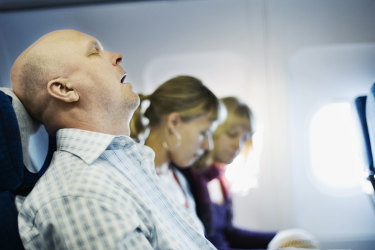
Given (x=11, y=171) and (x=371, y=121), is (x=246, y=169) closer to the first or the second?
A: (x=371, y=121)

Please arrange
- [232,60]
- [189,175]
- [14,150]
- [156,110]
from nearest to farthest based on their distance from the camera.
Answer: [14,150] → [156,110] → [189,175] → [232,60]

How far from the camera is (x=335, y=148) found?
2564 mm

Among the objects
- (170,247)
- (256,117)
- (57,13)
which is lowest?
(256,117)

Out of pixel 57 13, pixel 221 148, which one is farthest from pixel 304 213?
pixel 57 13

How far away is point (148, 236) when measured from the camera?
949mm

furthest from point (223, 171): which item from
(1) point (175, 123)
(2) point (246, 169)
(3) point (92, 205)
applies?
(3) point (92, 205)

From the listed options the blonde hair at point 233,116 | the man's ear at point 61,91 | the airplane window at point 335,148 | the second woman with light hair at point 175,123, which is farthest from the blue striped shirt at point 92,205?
the airplane window at point 335,148

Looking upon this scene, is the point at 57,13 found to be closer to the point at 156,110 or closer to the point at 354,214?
the point at 156,110

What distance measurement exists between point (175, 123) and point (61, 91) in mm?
939

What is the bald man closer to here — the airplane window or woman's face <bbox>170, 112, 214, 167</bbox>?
woman's face <bbox>170, 112, 214, 167</bbox>

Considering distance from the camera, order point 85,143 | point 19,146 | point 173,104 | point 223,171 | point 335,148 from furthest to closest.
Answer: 1. point 223,171
2. point 335,148
3. point 173,104
4. point 85,143
5. point 19,146

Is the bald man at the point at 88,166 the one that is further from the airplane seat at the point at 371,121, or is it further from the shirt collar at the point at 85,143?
the airplane seat at the point at 371,121

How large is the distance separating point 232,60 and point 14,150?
2.08 metres

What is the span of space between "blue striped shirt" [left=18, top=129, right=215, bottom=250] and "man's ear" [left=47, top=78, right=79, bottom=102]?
11cm
